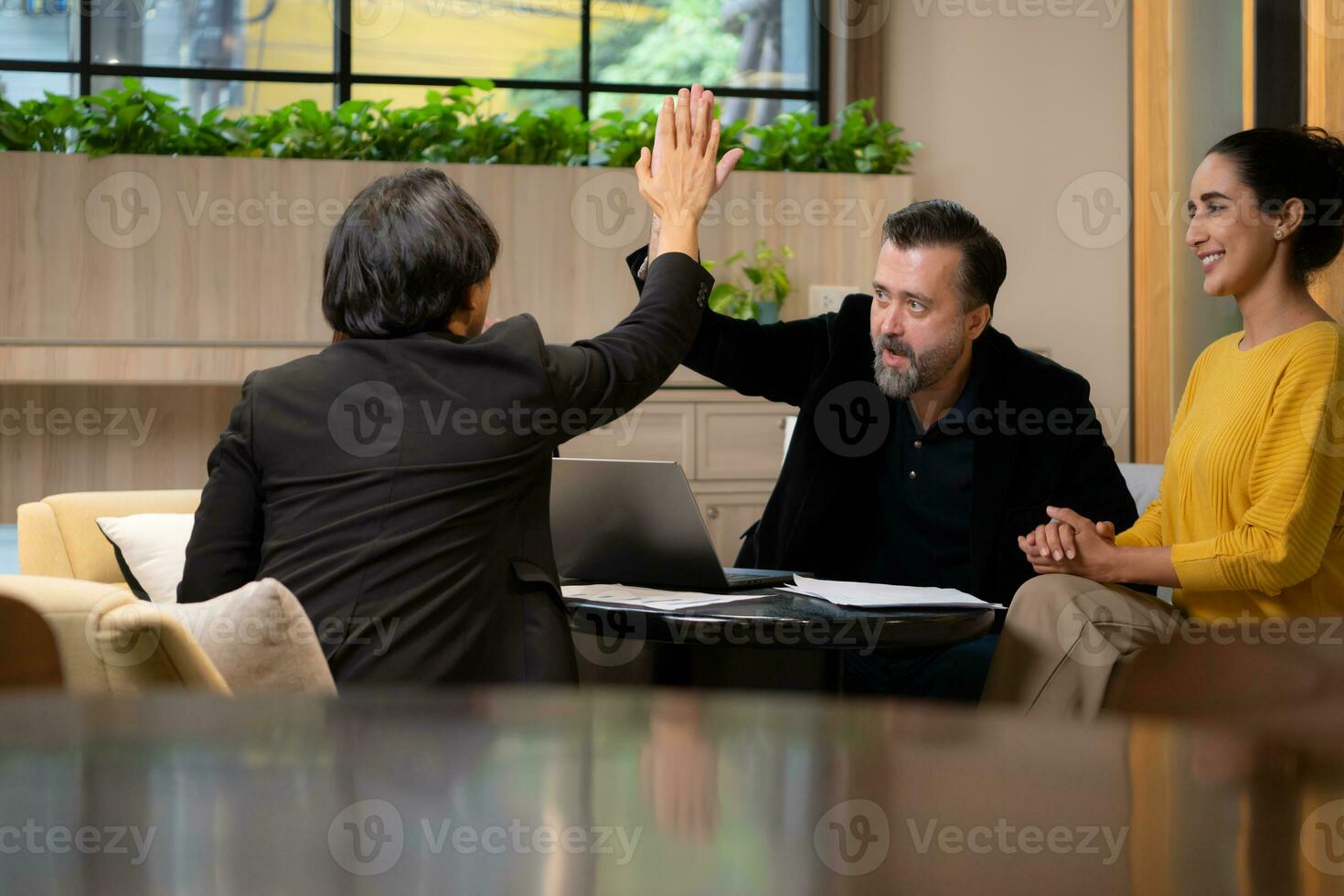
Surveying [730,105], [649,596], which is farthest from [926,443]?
[730,105]

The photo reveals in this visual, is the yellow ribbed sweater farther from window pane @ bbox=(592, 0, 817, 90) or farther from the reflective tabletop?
window pane @ bbox=(592, 0, 817, 90)

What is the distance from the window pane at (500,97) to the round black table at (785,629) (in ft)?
15.5

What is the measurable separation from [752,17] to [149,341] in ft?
11.2

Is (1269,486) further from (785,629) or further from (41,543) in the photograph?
(41,543)

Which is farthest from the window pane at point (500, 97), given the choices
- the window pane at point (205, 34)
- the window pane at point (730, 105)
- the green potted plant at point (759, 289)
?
the green potted plant at point (759, 289)

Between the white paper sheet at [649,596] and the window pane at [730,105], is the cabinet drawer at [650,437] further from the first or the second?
the white paper sheet at [649,596]

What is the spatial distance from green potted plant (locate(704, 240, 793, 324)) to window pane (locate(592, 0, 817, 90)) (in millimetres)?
1331

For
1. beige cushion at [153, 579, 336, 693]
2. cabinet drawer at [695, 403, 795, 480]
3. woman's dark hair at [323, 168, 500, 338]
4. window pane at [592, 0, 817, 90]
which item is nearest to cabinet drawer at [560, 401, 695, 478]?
cabinet drawer at [695, 403, 795, 480]

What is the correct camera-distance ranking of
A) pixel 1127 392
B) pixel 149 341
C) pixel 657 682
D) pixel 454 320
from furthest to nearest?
1. pixel 1127 392
2. pixel 149 341
3. pixel 657 682
4. pixel 454 320

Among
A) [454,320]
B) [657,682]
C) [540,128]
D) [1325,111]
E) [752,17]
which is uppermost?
[752,17]

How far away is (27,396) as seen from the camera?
17.4ft

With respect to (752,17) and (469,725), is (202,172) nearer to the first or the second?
(752,17)

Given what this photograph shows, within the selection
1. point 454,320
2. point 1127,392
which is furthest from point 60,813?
point 1127,392

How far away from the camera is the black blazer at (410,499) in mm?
1407
